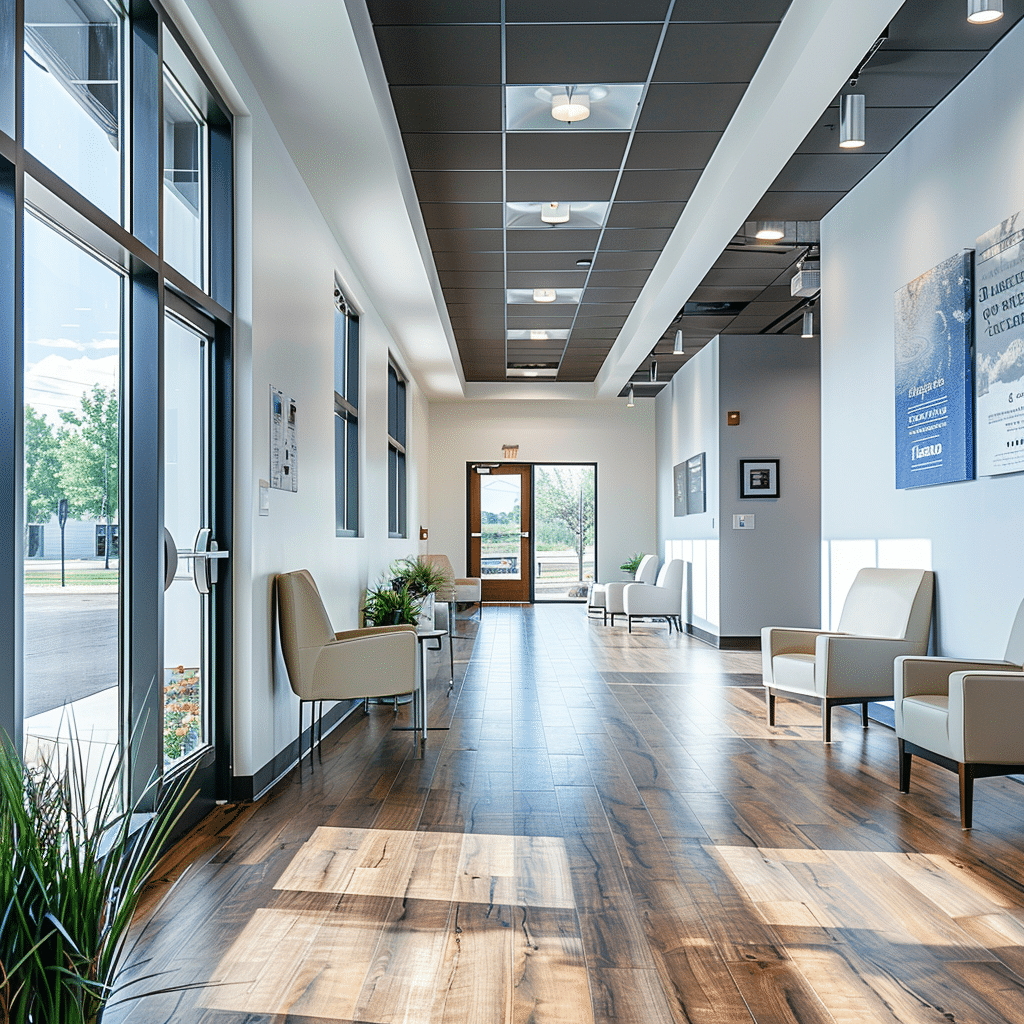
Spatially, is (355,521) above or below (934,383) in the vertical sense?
below

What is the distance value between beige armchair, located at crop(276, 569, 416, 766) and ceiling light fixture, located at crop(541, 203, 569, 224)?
3.19 meters

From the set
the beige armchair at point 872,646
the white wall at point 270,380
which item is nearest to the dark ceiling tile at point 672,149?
the white wall at point 270,380

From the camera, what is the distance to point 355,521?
6.81m

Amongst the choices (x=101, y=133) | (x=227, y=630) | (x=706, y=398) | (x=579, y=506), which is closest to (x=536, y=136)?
(x=101, y=133)

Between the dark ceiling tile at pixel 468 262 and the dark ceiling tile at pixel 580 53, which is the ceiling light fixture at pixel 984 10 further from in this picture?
the dark ceiling tile at pixel 468 262

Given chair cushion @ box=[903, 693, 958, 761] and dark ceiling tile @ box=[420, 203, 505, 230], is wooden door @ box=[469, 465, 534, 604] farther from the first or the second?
chair cushion @ box=[903, 693, 958, 761]

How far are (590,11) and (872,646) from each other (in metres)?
3.22

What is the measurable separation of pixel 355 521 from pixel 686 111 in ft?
11.9

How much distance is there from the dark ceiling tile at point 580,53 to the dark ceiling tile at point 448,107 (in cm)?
22

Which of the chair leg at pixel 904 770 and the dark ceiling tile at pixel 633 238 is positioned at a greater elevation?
the dark ceiling tile at pixel 633 238

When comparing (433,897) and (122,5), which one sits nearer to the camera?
(433,897)

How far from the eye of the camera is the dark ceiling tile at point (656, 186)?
553cm

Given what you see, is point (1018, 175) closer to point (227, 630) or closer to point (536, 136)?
point (536, 136)

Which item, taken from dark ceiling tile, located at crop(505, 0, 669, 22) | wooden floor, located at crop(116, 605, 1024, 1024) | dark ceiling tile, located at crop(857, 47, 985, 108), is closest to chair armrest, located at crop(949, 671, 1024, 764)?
wooden floor, located at crop(116, 605, 1024, 1024)
